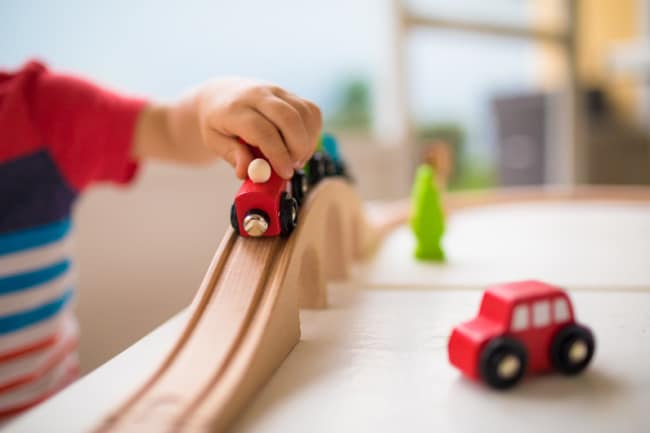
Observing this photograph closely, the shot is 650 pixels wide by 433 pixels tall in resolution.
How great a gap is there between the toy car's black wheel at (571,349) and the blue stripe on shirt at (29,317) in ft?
1.96

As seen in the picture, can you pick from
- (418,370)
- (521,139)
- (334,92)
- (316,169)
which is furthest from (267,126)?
(521,139)

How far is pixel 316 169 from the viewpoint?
547 mm

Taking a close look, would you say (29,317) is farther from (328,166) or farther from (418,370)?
(418,370)

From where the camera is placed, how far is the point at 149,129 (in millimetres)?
756

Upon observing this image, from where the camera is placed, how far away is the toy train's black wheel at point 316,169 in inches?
21.0

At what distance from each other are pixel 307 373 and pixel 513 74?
242cm

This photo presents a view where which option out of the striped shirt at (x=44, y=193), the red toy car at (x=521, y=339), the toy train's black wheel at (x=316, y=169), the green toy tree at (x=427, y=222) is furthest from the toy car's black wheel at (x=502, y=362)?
the striped shirt at (x=44, y=193)

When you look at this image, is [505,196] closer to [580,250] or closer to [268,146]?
[580,250]

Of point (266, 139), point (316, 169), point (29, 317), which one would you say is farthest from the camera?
point (29, 317)

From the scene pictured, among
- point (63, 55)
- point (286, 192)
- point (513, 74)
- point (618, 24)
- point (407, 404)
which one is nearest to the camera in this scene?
point (407, 404)

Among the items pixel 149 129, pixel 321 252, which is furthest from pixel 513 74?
pixel 321 252

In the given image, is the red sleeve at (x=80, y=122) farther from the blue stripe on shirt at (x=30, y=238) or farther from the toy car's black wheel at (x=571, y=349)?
the toy car's black wheel at (x=571, y=349)

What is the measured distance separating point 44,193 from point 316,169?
0.39 m

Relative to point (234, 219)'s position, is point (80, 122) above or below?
above
